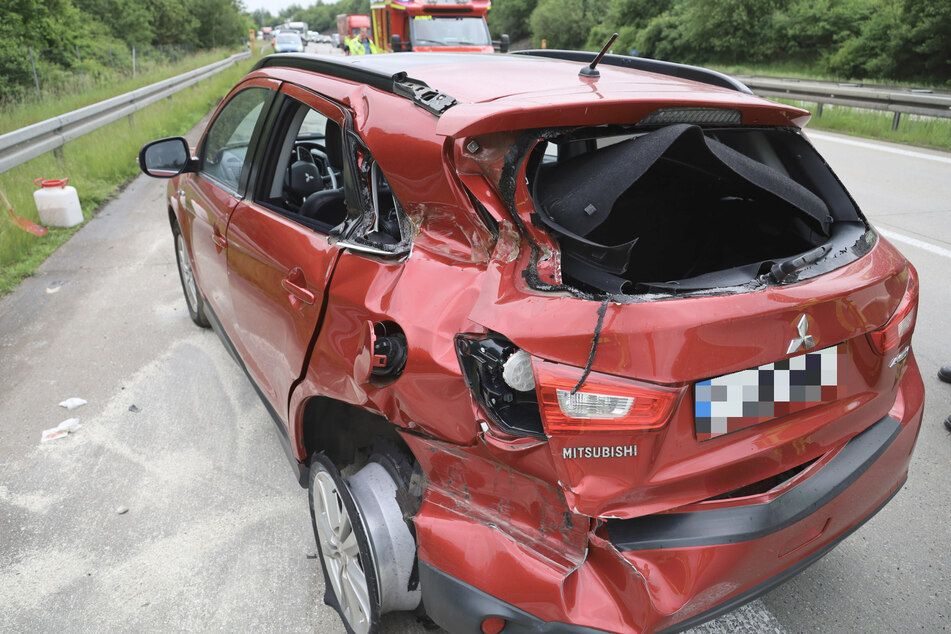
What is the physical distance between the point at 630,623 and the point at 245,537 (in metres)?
1.88

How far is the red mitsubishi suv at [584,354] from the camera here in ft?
4.93

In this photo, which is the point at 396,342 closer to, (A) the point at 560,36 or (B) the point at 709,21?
(B) the point at 709,21

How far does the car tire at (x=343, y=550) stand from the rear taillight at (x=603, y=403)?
781 mm

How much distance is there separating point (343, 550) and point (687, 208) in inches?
62.3

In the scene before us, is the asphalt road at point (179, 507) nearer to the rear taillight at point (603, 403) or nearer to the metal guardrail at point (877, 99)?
the rear taillight at point (603, 403)

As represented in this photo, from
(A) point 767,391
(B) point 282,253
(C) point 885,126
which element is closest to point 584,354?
(A) point 767,391

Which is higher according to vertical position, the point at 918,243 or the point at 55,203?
the point at 55,203

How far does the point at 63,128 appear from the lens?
891cm

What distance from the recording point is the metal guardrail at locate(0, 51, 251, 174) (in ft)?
23.8

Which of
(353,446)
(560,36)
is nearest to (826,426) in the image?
(353,446)

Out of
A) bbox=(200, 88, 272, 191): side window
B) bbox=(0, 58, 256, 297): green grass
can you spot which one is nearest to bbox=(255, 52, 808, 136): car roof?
bbox=(200, 88, 272, 191): side window

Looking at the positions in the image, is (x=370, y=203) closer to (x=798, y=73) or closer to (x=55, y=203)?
(x=55, y=203)

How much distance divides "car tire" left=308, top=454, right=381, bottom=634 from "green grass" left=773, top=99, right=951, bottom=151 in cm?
1197

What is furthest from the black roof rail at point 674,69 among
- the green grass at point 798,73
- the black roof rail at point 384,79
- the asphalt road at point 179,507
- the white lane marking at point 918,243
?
the green grass at point 798,73
